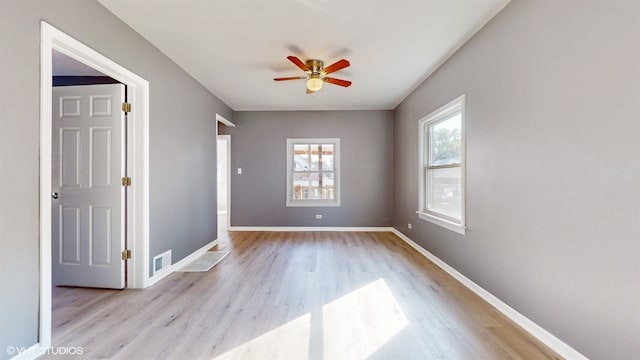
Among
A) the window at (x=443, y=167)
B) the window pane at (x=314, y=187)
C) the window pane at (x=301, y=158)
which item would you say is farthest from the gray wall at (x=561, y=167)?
the window pane at (x=301, y=158)

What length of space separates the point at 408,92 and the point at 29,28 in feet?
14.5

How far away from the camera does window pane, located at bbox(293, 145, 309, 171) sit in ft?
19.4

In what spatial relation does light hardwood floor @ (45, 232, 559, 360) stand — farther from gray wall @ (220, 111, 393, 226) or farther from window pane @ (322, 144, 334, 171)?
window pane @ (322, 144, 334, 171)

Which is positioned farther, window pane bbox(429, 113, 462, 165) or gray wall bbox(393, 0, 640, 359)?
window pane bbox(429, 113, 462, 165)

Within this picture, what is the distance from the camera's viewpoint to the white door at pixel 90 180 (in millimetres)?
2764

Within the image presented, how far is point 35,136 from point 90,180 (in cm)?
121

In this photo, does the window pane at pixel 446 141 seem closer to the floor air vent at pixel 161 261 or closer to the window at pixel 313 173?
the window at pixel 313 173

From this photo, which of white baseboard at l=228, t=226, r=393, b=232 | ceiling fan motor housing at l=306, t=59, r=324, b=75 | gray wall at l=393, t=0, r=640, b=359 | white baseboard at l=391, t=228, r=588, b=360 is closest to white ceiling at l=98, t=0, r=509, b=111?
ceiling fan motor housing at l=306, t=59, r=324, b=75

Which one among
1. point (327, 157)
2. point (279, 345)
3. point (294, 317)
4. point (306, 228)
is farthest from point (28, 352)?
point (327, 157)

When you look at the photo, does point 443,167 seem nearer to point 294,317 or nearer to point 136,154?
point 294,317

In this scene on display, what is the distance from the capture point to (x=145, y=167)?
111 inches

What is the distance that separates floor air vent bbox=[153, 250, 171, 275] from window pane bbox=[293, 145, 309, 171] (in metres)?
3.18

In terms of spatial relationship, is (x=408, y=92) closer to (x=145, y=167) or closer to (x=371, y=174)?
(x=371, y=174)

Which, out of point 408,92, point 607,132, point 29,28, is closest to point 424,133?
point 408,92
